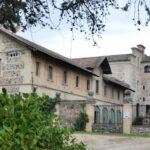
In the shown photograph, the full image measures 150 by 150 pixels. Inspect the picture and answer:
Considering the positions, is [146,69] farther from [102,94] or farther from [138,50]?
[102,94]

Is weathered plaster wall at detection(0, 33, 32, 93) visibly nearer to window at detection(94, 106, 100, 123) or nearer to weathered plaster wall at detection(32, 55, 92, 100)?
weathered plaster wall at detection(32, 55, 92, 100)

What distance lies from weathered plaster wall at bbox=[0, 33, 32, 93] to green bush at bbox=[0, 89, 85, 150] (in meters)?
20.0

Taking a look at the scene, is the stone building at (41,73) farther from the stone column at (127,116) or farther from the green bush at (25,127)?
the green bush at (25,127)

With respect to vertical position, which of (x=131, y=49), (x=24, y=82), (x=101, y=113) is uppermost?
(x=131, y=49)

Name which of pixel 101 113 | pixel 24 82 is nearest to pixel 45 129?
pixel 24 82

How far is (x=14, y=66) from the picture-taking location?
25375mm

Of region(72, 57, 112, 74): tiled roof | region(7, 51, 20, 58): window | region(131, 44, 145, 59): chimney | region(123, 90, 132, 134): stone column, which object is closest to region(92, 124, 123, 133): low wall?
region(123, 90, 132, 134): stone column

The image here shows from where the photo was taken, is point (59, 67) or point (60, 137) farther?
point (59, 67)

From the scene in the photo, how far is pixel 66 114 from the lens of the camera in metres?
23.5

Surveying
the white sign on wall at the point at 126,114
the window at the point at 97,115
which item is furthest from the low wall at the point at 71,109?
the window at the point at 97,115

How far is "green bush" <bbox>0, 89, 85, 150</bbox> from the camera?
3.70m

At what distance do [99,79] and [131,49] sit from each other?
46.1 ft

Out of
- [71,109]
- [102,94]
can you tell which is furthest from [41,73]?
[102,94]

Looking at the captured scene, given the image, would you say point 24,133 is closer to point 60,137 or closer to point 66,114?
point 60,137
